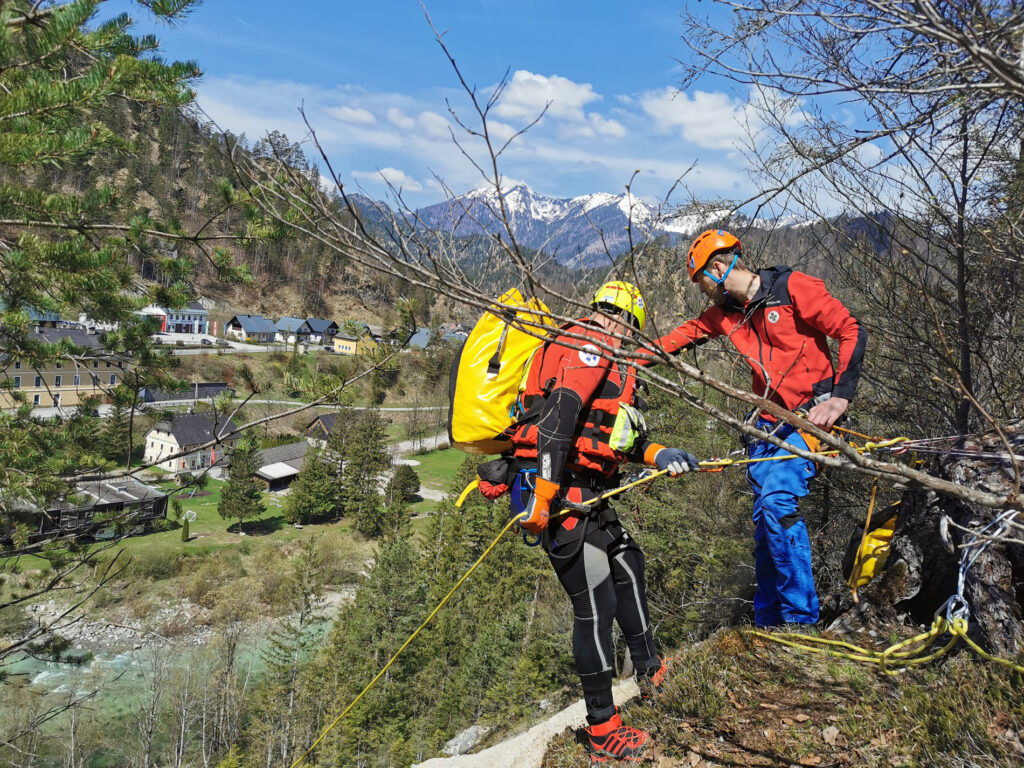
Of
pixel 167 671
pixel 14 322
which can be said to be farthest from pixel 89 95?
pixel 167 671

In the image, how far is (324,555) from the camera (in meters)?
37.2

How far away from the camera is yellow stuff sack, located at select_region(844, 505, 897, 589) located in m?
4.29

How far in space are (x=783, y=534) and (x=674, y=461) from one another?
0.92 m

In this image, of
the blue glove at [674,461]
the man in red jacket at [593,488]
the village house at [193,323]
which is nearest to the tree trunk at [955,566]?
the blue glove at [674,461]

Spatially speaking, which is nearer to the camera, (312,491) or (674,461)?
(674,461)

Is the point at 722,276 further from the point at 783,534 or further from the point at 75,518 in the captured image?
the point at 75,518

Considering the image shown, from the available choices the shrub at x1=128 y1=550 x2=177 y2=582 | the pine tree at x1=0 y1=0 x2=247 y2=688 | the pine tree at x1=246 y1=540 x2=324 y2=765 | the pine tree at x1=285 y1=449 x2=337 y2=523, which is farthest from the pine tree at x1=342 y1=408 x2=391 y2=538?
the pine tree at x1=0 y1=0 x2=247 y2=688

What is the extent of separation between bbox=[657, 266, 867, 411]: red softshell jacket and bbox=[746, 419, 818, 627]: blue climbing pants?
321 millimetres

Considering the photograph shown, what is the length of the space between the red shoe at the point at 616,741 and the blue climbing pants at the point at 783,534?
54.7 inches

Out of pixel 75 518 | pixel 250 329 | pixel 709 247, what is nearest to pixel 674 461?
pixel 709 247

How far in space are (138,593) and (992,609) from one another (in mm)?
36271

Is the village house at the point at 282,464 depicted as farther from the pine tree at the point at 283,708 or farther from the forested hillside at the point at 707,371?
the forested hillside at the point at 707,371

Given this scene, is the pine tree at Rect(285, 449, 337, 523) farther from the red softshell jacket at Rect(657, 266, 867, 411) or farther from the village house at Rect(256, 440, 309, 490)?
the red softshell jacket at Rect(657, 266, 867, 411)

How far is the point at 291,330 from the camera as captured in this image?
243 feet
